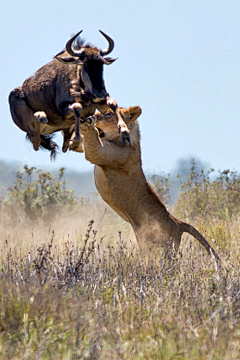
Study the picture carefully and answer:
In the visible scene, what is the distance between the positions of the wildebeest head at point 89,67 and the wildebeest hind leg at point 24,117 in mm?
1058

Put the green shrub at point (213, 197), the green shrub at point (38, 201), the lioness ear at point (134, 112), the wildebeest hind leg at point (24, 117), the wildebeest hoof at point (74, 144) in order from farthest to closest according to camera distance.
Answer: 1. the green shrub at point (38, 201)
2. the green shrub at point (213, 197)
3. the lioness ear at point (134, 112)
4. the wildebeest hoof at point (74, 144)
5. the wildebeest hind leg at point (24, 117)

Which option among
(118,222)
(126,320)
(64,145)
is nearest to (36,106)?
(64,145)

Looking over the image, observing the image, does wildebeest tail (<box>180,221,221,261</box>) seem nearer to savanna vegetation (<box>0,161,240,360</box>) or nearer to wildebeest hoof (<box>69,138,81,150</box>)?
savanna vegetation (<box>0,161,240,360</box>)

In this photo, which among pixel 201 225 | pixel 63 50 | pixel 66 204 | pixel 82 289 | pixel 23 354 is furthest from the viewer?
pixel 66 204

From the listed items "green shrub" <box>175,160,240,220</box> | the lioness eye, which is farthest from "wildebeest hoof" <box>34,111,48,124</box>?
"green shrub" <box>175,160,240,220</box>

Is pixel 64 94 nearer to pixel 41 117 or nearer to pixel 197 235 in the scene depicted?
pixel 41 117

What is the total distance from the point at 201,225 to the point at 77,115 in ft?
19.4

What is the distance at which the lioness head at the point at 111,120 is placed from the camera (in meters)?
10.9

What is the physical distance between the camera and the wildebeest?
9.16 m

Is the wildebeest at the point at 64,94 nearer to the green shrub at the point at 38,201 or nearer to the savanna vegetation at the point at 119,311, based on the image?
the savanna vegetation at the point at 119,311

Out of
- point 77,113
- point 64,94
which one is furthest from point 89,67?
point 77,113

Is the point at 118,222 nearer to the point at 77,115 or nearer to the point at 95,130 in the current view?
the point at 95,130

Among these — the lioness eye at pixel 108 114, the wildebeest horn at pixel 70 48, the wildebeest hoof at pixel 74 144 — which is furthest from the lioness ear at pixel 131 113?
the wildebeest horn at pixel 70 48

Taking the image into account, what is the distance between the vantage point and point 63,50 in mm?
9797
